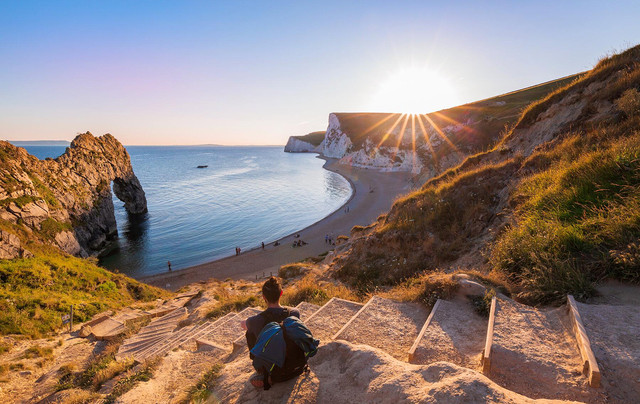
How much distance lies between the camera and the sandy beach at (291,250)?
1171 inches

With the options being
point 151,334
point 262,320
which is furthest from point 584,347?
point 151,334

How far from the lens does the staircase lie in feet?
10.5

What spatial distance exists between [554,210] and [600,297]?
262cm

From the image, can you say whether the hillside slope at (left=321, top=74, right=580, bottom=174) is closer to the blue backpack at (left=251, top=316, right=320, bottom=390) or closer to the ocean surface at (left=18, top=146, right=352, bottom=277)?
the ocean surface at (left=18, top=146, right=352, bottom=277)

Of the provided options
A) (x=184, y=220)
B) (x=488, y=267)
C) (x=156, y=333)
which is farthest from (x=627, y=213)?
(x=184, y=220)

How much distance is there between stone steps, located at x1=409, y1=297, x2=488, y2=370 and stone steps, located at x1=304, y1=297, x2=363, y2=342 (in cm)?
175

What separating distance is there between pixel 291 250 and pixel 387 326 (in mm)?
31139

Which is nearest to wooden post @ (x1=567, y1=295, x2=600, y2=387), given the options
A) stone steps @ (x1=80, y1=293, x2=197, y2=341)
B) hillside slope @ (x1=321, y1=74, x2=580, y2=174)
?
stone steps @ (x1=80, y1=293, x2=197, y2=341)

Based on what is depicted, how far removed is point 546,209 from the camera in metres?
6.89

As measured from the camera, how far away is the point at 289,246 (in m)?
37.4

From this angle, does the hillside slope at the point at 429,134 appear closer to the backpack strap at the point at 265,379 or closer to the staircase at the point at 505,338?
the staircase at the point at 505,338

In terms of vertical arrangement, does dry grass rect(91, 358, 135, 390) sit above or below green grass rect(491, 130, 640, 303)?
below

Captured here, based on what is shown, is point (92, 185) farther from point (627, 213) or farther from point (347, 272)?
point (627, 213)

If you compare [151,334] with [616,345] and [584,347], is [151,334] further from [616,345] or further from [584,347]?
[616,345]
